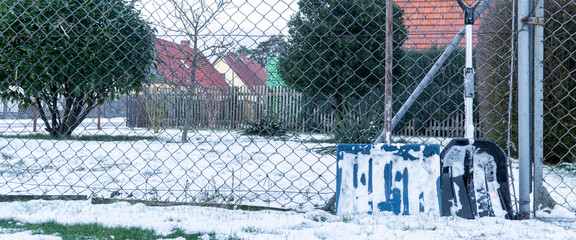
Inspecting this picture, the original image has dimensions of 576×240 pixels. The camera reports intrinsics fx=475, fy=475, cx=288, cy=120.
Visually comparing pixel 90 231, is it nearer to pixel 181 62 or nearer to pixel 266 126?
pixel 181 62

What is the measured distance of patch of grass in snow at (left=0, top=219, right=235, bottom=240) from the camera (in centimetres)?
178

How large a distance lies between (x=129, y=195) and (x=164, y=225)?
0.79 meters

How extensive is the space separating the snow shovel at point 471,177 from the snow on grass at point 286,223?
73mm

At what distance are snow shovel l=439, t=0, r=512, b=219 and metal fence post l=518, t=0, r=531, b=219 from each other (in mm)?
74

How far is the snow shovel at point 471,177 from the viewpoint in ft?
6.81

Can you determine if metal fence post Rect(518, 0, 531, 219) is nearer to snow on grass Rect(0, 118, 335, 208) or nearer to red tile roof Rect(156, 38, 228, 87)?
snow on grass Rect(0, 118, 335, 208)

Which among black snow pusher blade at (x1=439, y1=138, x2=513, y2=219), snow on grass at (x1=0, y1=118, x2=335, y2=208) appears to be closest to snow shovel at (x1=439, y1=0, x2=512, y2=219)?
black snow pusher blade at (x1=439, y1=138, x2=513, y2=219)

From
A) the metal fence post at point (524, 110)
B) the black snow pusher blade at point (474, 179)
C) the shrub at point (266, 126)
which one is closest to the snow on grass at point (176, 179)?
the black snow pusher blade at point (474, 179)

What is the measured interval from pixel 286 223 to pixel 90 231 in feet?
2.53

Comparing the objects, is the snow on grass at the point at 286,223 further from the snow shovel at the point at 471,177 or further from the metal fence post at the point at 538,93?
the metal fence post at the point at 538,93

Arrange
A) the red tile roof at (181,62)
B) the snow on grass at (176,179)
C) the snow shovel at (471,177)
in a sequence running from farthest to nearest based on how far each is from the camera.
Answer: the red tile roof at (181,62), the snow on grass at (176,179), the snow shovel at (471,177)

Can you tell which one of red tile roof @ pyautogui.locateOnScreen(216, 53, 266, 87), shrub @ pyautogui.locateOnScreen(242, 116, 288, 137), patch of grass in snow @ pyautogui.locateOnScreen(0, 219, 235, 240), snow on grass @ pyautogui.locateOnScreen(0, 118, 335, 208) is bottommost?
patch of grass in snow @ pyautogui.locateOnScreen(0, 219, 235, 240)

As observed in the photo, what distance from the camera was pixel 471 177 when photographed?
2127mm

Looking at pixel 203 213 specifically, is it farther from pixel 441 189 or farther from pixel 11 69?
pixel 11 69
